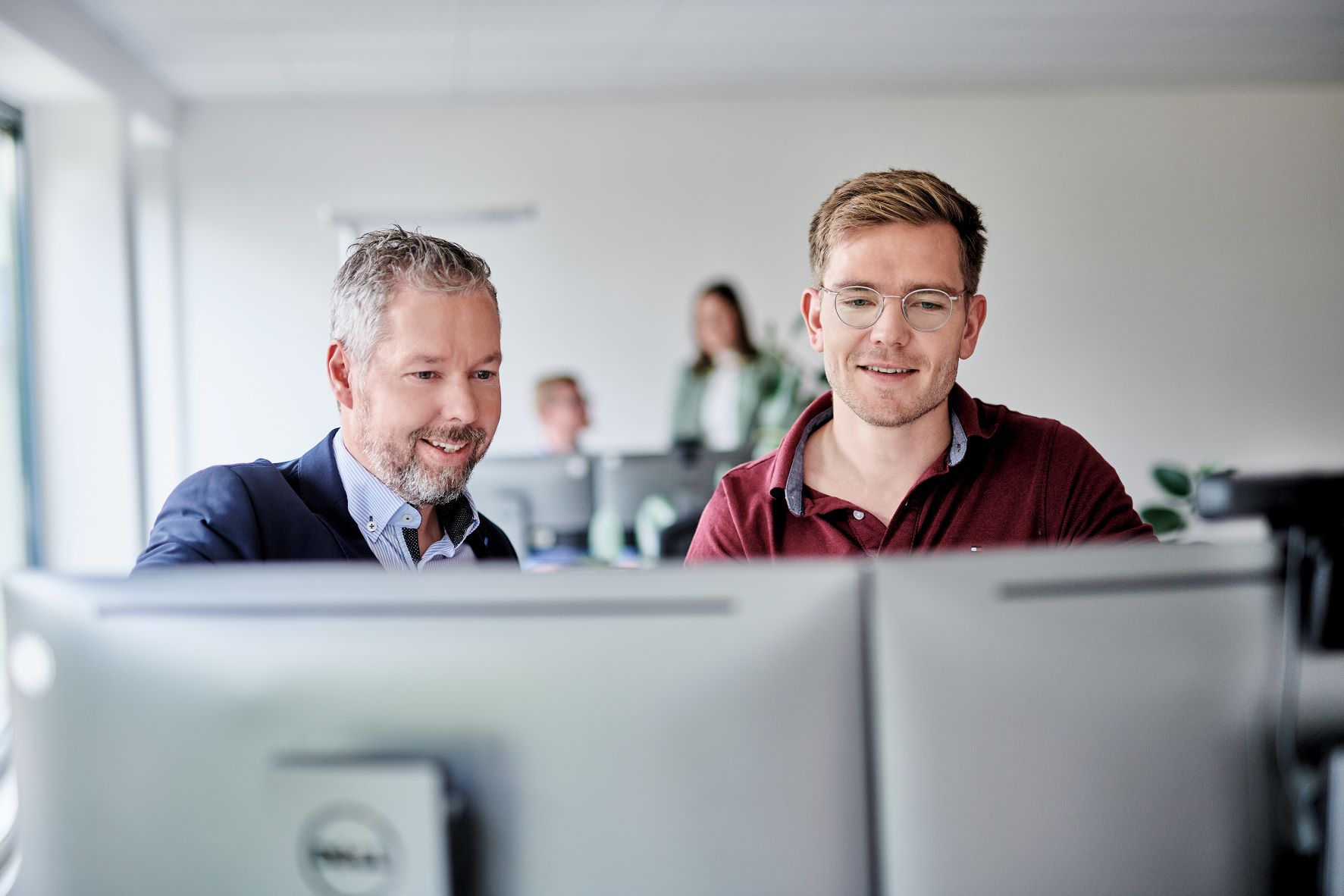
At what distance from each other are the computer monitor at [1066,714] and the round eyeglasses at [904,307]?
2.31 ft

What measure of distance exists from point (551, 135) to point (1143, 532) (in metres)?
5.24

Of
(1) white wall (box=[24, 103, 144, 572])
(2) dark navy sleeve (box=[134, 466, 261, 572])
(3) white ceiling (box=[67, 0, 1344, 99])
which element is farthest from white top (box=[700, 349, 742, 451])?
(2) dark navy sleeve (box=[134, 466, 261, 572])

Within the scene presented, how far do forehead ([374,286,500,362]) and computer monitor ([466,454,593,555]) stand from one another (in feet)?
6.01

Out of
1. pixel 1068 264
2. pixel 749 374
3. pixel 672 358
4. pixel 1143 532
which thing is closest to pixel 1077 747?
pixel 1143 532

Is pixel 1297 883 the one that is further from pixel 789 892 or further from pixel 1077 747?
pixel 789 892

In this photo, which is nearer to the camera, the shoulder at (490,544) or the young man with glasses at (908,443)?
the young man with glasses at (908,443)

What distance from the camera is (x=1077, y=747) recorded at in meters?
0.70

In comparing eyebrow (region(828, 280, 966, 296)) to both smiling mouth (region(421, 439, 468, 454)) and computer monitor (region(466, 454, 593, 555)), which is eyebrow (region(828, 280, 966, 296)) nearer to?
smiling mouth (region(421, 439, 468, 454))

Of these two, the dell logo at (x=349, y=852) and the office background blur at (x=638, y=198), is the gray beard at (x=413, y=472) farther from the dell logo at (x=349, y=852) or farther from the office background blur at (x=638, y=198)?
the office background blur at (x=638, y=198)

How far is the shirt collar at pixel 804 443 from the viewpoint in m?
1.41

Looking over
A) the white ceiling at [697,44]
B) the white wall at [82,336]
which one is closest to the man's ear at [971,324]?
the white ceiling at [697,44]

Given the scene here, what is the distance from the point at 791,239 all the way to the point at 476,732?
575 cm

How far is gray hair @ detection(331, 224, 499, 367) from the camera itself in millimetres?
1312

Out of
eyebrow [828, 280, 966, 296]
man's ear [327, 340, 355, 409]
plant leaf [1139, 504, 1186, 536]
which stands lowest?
plant leaf [1139, 504, 1186, 536]
